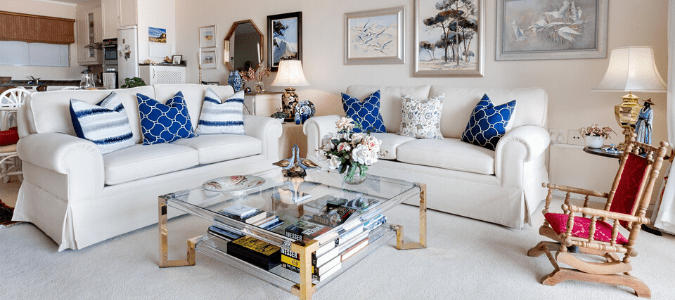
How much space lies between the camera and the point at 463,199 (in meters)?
3.16

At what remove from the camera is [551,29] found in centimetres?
363

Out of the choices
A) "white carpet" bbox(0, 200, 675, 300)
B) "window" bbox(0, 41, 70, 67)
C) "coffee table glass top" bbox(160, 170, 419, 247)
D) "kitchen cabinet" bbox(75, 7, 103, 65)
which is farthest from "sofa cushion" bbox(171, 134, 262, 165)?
"window" bbox(0, 41, 70, 67)

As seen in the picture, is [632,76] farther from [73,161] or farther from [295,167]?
[73,161]

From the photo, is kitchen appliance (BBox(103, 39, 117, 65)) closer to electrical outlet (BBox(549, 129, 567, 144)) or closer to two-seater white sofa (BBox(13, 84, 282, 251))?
two-seater white sofa (BBox(13, 84, 282, 251))

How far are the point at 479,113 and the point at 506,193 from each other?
72 cm

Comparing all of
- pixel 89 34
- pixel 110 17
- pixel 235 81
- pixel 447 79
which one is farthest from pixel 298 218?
pixel 89 34

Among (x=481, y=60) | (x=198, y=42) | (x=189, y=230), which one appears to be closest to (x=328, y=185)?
(x=189, y=230)

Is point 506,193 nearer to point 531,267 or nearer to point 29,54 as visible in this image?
point 531,267

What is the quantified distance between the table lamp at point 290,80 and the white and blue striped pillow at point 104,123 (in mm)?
1929

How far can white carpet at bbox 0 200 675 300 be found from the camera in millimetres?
2064

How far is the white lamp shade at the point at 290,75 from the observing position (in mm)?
4809

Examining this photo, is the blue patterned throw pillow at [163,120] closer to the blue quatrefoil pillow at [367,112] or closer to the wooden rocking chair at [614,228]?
the blue quatrefoil pillow at [367,112]

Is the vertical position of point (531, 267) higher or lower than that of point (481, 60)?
lower

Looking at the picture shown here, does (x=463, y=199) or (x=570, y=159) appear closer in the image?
(x=463, y=199)
